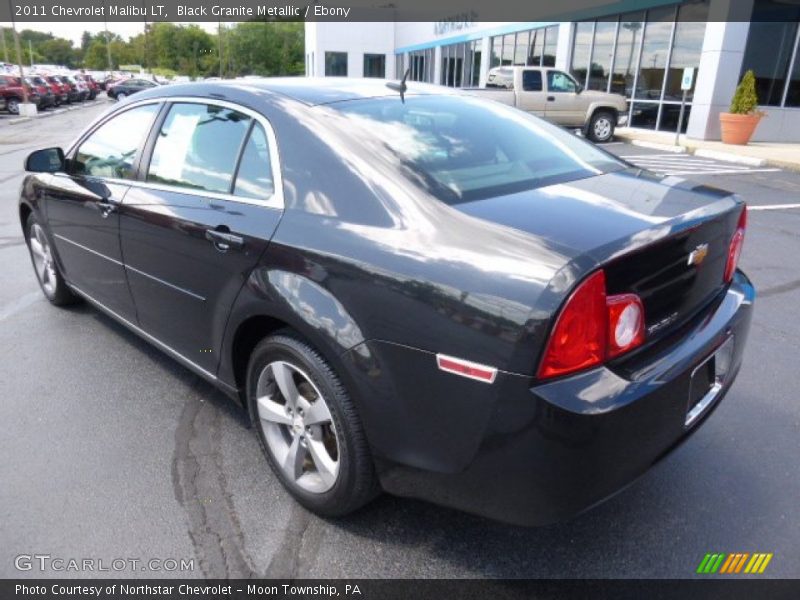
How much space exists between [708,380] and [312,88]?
2.12 metres

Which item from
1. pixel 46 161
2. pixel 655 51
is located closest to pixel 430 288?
pixel 46 161

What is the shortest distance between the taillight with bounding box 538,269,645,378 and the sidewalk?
495 inches

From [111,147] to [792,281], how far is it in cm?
540

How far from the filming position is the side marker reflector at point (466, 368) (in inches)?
72.1

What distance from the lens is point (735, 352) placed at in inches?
98.5

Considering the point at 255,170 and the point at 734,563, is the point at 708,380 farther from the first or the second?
the point at 255,170

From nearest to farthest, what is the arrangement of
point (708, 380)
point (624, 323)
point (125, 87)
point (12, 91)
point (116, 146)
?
point (624, 323), point (708, 380), point (116, 146), point (12, 91), point (125, 87)

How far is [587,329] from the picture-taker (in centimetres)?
182

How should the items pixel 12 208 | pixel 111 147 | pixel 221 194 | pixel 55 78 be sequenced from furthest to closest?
pixel 55 78 → pixel 12 208 → pixel 111 147 → pixel 221 194

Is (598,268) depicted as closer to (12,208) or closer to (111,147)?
(111,147)

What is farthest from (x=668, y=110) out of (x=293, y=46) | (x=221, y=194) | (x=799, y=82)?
(x=293, y=46)

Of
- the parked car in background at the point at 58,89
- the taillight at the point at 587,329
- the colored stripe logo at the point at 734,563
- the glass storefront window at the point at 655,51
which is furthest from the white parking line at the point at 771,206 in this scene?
the parked car in background at the point at 58,89

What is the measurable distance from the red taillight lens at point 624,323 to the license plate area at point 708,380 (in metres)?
0.34

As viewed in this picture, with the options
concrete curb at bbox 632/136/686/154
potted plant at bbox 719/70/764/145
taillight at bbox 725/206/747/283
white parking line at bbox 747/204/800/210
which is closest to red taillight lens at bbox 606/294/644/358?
taillight at bbox 725/206/747/283
